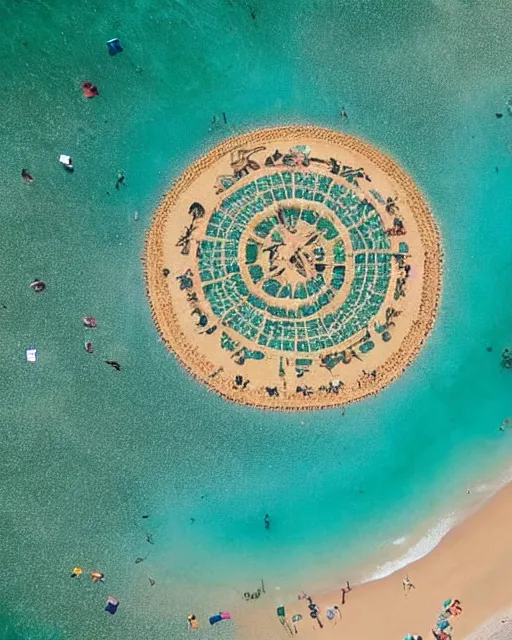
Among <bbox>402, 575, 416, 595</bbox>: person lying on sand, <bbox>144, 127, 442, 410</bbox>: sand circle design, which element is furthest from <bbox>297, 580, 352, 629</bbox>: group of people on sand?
<bbox>144, 127, 442, 410</bbox>: sand circle design

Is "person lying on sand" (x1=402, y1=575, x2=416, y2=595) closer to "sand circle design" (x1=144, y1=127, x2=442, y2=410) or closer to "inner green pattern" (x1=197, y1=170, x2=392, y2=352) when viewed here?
"sand circle design" (x1=144, y1=127, x2=442, y2=410)

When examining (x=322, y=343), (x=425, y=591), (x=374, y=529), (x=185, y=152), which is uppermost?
(x=185, y=152)

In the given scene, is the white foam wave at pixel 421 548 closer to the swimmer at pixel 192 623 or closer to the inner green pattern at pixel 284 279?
the swimmer at pixel 192 623

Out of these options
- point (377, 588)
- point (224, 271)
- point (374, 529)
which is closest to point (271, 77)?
point (224, 271)

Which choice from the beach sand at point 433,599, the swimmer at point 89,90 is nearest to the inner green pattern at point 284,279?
the swimmer at point 89,90

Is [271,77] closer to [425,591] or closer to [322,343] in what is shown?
[322,343]

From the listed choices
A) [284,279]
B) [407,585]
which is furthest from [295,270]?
[407,585]

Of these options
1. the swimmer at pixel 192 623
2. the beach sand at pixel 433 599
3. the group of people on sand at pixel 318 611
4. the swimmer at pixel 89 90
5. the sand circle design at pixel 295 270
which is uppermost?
the swimmer at pixel 89 90

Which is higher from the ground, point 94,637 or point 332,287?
point 332,287
